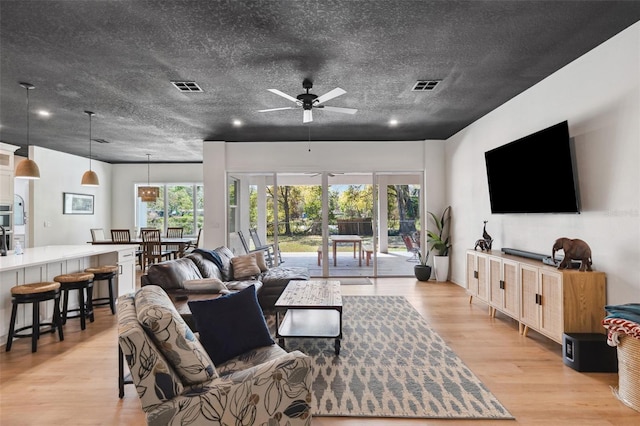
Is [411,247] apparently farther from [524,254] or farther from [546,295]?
[546,295]

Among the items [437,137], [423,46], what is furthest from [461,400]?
[437,137]

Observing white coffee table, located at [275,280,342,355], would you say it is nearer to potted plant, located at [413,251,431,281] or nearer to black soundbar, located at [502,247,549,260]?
black soundbar, located at [502,247,549,260]

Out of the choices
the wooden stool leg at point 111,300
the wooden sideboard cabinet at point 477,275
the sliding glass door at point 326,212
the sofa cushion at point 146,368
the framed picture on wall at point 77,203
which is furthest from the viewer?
the framed picture on wall at point 77,203

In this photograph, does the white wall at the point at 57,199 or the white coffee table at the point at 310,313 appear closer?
the white coffee table at the point at 310,313

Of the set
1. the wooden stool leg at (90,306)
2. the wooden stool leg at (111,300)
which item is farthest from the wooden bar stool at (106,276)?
the wooden stool leg at (90,306)

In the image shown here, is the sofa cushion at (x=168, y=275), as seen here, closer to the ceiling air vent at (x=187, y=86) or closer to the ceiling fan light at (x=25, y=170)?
the ceiling air vent at (x=187, y=86)

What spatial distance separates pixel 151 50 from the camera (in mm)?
3131

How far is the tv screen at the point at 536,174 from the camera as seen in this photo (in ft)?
11.2

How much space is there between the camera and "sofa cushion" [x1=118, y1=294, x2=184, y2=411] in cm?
143

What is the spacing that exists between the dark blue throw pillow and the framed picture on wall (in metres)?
8.05

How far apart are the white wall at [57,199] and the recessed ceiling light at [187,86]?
17.7 ft

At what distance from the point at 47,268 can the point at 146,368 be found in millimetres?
3608

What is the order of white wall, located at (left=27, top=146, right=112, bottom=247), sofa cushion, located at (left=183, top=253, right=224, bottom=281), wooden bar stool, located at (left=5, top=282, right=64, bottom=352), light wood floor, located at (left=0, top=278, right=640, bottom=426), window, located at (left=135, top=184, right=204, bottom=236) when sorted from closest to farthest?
1. light wood floor, located at (left=0, top=278, right=640, bottom=426)
2. wooden bar stool, located at (left=5, top=282, right=64, bottom=352)
3. sofa cushion, located at (left=183, top=253, right=224, bottom=281)
4. white wall, located at (left=27, top=146, right=112, bottom=247)
5. window, located at (left=135, top=184, right=204, bottom=236)

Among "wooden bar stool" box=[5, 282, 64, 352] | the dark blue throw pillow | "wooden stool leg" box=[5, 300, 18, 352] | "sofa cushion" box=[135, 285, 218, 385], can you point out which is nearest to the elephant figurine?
the dark blue throw pillow
